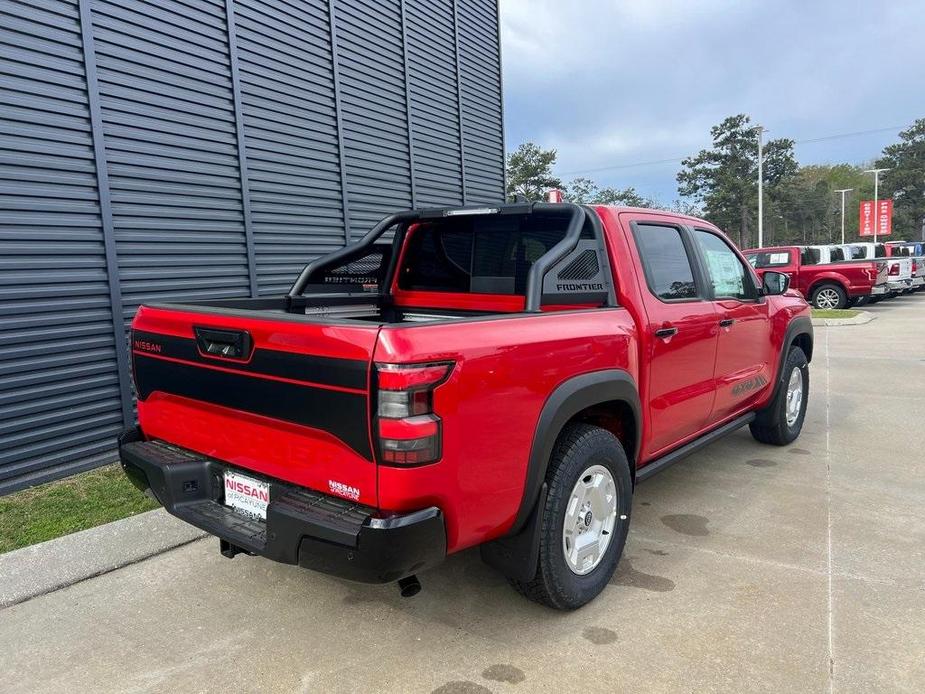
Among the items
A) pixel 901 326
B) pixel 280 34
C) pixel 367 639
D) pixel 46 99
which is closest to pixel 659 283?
pixel 367 639

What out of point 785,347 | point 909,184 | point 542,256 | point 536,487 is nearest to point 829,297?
point 785,347

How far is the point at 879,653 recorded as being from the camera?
8.47 feet

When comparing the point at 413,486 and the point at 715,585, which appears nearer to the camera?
the point at 413,486

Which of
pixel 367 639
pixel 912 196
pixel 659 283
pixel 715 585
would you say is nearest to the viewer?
pixel 367 639

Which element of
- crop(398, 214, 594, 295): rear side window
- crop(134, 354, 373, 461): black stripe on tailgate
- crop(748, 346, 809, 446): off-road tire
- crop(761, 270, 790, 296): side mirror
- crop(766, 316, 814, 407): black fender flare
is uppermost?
crop(398, 214, 594, 295): rear side window

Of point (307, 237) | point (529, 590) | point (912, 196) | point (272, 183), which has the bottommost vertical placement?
point (529, 590)

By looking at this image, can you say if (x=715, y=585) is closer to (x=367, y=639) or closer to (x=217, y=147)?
(x=367, y=639)

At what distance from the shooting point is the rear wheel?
17.4m

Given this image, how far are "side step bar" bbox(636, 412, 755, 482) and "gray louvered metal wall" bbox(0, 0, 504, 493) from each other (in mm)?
4047

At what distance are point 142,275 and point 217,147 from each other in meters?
1.39

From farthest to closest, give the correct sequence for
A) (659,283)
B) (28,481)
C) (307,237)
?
(307,237)
(28,481)
(659,283)

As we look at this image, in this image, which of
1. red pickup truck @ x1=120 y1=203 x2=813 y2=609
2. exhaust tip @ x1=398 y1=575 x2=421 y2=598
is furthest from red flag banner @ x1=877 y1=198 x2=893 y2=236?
exhaust tip @ x1=398 y1=575 x2=421 y2=598

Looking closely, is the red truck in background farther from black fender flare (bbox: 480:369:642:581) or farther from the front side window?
black fender flare (bbox: 480:369:642:581)

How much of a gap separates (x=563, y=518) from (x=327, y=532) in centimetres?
104
